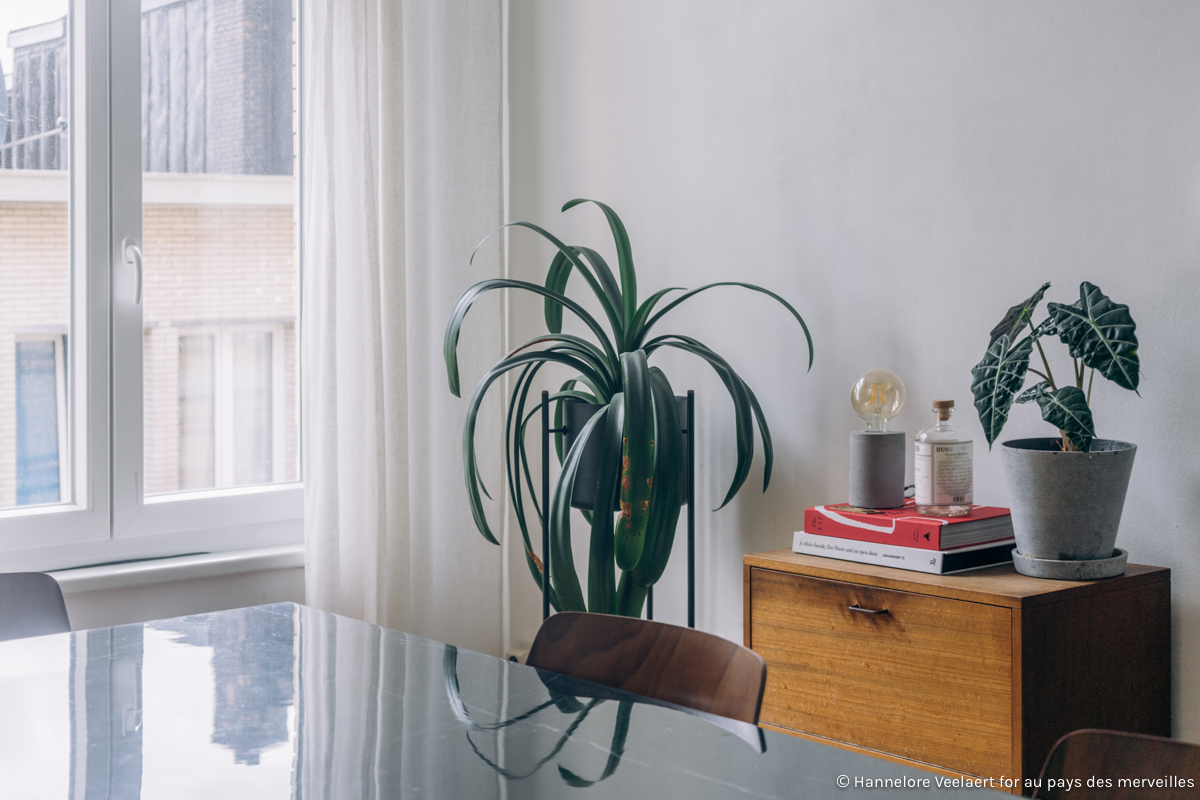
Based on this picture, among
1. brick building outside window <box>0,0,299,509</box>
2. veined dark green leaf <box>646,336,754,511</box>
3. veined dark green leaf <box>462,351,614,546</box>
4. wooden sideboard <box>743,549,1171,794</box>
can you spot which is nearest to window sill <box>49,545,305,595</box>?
brick building outside window <box>0,0,299,509</box>

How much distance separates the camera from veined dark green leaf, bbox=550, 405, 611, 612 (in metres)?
2.07

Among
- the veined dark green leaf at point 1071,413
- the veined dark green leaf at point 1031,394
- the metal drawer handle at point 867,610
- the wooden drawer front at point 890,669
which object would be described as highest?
the veined dark green leaf at point 1031,394

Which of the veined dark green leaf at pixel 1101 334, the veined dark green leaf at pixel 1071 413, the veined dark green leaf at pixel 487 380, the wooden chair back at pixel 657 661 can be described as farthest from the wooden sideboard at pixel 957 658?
the veined dark green leaf at pixel 487 380

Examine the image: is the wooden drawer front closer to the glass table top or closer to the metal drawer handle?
the metal drawer handle

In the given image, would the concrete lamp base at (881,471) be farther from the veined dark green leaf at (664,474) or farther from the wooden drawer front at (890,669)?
the veined dark green leaf at (664,474)

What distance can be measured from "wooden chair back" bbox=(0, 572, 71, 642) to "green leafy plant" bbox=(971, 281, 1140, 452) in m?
1.50

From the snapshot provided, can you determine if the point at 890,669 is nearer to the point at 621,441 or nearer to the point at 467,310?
the point at 621,441

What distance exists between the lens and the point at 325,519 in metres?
2.66

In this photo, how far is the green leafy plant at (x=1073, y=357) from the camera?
151 centimetres

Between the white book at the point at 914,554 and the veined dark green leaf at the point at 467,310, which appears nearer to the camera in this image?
the white book at the point at 914,554

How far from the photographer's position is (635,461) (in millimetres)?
2002

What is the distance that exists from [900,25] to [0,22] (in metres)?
2.07

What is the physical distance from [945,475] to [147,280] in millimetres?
2033

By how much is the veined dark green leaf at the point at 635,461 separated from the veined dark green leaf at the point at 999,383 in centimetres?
63
